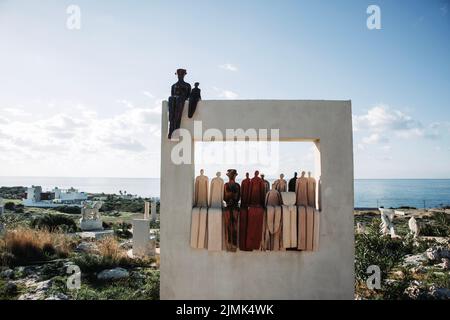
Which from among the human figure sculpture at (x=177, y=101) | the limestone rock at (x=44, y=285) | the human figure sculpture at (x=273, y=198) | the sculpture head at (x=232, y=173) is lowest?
the limestone rock at (x=44, y=285)

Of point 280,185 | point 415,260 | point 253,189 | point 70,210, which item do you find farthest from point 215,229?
point 70,210

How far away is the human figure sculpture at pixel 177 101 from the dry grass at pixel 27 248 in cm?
781

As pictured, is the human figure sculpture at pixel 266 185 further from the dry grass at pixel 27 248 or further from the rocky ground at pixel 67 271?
the dry grass at pixel 27 248

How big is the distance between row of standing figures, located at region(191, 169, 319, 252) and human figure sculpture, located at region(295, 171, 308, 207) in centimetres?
12

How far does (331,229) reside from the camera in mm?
6020

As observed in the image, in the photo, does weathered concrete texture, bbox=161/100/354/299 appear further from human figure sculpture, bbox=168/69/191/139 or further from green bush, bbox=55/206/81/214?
green bush, bbox=55/206/81/214

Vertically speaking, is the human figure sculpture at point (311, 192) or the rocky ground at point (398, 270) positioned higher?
the human figure sculpture at point (311, 192)

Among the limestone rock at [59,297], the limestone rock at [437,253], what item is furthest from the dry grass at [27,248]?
the limestone rock at [437,253]

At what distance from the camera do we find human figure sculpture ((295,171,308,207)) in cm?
625

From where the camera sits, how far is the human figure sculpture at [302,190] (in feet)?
20.5

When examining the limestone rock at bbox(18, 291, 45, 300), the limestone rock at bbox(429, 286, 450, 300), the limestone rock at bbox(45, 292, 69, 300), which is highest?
the limestone rock at bbox(429, 286, 450, 300)

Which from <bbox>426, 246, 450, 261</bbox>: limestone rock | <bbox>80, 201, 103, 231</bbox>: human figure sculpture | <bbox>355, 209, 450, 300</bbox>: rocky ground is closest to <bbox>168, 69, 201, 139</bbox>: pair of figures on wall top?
<bbox>355, 209, 450, 300</bbox>: rocky ground
